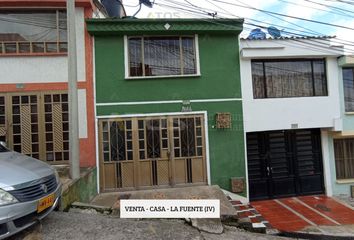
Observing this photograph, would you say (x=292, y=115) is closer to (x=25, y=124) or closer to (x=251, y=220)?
(x=251, y=220)

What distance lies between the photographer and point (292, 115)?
10.2 meters

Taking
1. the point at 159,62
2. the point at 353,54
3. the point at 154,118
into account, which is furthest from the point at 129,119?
the point at 353,54

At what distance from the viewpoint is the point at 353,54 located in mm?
10305

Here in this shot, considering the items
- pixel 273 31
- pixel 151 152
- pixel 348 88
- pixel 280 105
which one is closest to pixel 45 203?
pixel 151 152

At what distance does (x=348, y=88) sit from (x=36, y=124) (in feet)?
35.2

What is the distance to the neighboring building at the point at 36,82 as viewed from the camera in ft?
29.5

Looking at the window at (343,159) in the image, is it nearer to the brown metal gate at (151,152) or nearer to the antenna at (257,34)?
the antenna at (257,34)

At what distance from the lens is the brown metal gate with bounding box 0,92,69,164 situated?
8.95m

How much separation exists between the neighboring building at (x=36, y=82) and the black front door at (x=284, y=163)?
5.73 meters

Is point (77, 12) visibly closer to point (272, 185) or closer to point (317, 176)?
point (272, 185)

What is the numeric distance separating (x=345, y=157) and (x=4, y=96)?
11952 mm

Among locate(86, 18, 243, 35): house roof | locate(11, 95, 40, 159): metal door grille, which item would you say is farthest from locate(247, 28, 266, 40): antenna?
locate(11, 95, 40, 159): metal door grille

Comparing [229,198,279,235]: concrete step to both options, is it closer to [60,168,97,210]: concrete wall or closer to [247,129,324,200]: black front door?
[247,129,324,200]: black front door

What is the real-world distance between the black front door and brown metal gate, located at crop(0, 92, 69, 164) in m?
6.37
